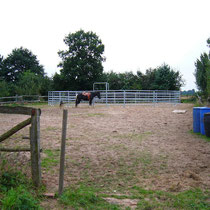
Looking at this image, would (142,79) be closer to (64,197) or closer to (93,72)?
(93,72)

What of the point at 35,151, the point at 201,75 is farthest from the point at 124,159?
the point at 201,75

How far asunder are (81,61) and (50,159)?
1171 inches

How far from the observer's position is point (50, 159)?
4.93m

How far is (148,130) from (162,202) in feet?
18.2

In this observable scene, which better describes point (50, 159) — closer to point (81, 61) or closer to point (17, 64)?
point (81, 61)

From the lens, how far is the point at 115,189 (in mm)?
3613

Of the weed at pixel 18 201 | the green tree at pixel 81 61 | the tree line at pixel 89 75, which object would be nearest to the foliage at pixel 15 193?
the weed at pixel 18 201

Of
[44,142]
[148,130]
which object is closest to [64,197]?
[44,142]

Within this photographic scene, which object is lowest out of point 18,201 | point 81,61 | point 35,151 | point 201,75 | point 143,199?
point 143,199

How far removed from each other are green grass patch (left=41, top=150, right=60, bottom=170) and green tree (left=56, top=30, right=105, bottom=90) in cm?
2859

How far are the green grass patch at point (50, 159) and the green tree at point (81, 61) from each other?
93.8 feet

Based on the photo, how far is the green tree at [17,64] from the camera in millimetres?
43594

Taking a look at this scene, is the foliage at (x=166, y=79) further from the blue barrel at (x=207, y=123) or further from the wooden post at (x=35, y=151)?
the wooden post at (x=35, y=151)

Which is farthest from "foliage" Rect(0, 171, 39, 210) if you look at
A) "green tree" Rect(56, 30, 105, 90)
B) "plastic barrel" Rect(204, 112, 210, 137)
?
"green tree" Rect(56, 30, 105, 90)
